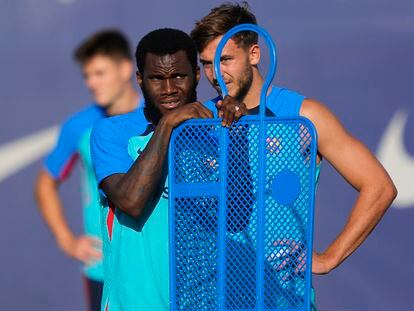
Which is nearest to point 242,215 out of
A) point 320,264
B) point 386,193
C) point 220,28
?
point 320,264

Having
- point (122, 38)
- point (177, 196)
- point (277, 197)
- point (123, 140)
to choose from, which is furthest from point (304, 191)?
point (122, 38)

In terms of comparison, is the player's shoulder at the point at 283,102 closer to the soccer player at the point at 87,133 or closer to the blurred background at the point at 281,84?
the soccer player at the point at 87,133

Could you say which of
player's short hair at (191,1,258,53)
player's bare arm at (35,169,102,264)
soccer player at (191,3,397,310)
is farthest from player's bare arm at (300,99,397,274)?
player's bare arm at (35,169,102,264)

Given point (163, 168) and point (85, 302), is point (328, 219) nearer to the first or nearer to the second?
point (85, 302)

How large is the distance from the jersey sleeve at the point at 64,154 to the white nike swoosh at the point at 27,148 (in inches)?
3.5

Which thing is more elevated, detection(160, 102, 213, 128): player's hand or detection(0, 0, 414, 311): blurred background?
detection(160, 102, 213, 128): player's hand

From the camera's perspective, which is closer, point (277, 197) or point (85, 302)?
point (277, 197)

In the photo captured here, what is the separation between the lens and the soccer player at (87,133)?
15.0ft

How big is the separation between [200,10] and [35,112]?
0.85 metres

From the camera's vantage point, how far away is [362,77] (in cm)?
488

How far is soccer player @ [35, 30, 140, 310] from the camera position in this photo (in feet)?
15.0

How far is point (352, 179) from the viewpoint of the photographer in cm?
300

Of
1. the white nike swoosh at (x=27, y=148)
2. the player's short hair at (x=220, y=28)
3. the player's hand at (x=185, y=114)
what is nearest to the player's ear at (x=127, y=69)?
the white nike swoosh at (x=27, y=148)

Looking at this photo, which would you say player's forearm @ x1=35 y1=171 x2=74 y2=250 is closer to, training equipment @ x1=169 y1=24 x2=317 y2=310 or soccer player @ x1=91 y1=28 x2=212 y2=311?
soccer player @ x1=91 y1=28 x2=212 y2=311
